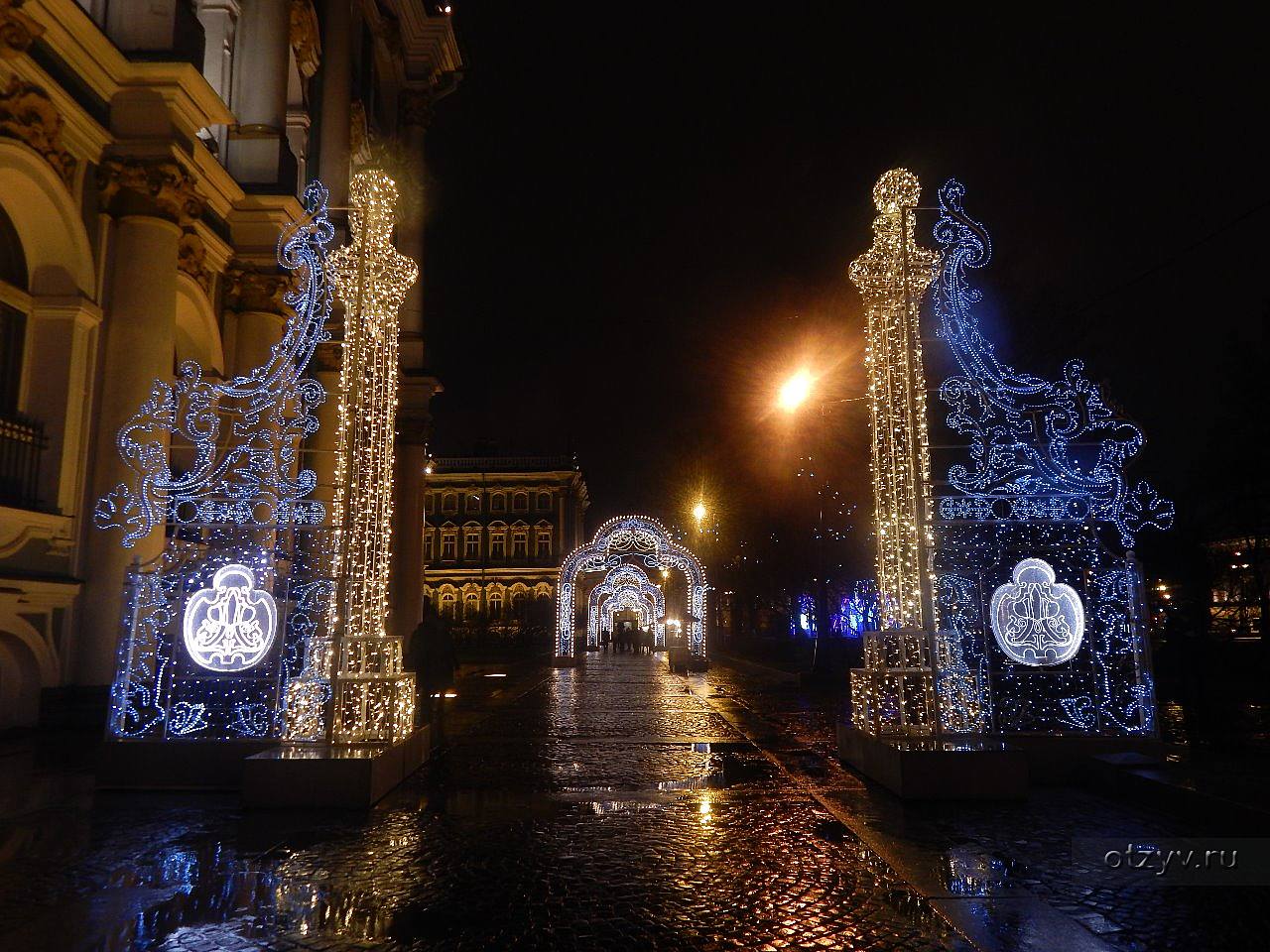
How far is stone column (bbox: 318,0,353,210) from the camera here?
22016 millimetres

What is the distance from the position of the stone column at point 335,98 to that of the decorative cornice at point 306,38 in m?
→ 0.34

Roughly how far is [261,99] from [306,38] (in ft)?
15.2

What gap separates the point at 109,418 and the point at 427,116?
70.7ft

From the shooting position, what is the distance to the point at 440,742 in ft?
36.9

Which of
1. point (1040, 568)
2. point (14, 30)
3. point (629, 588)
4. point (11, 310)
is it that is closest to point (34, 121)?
point (14, 30)

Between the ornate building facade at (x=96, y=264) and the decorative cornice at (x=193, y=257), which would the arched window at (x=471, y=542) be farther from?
the decorative cornice at (x=193, y=257)

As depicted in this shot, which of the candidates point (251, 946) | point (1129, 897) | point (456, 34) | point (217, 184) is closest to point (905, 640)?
point (1129, 897)

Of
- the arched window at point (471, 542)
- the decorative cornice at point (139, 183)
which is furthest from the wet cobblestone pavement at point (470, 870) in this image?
the arched window at point (471, 542)

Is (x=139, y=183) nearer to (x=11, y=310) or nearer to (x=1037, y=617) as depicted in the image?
(x=11, y=310)

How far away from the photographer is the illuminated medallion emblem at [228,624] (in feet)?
27.8

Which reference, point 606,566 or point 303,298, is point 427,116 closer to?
point 606,566

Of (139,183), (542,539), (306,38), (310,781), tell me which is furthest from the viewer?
(542,539)

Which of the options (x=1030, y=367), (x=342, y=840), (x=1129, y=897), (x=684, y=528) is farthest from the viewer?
(x=684, y=528)

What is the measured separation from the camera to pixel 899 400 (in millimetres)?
9359
